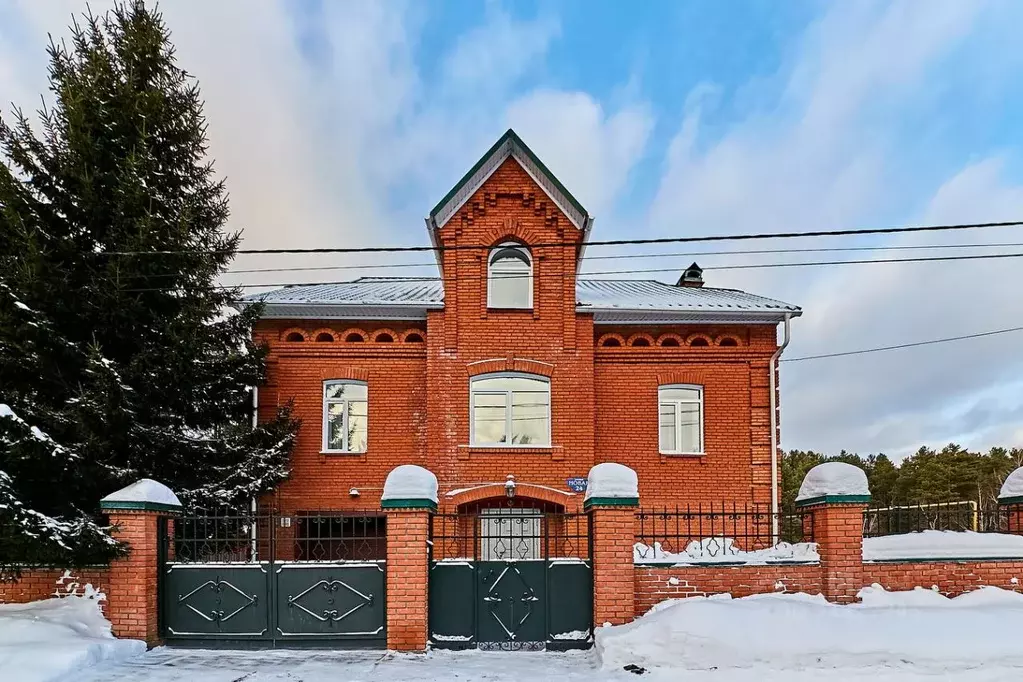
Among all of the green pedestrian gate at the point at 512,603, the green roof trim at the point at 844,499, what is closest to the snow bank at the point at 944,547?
the green roof trim at the point at 844,499

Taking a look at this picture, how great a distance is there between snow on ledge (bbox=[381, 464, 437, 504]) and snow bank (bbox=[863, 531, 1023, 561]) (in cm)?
534

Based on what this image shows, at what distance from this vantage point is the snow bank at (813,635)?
7.49m

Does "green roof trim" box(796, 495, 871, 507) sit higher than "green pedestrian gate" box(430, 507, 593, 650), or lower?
higher

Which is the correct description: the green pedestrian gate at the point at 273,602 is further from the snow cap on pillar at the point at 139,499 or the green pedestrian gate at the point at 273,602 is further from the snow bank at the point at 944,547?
the snow bank at the point at 944,547

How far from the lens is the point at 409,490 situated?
862 centimetres

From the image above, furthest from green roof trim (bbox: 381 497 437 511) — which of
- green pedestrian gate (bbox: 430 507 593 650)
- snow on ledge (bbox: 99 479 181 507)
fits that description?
snow on ledge (bbox: 99 479 181 507)

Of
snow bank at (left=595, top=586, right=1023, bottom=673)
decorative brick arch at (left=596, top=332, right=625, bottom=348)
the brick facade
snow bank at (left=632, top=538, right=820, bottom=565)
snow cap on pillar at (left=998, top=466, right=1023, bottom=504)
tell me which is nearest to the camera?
snow bank at (left=595, top=586, right=1023, bottom=673)

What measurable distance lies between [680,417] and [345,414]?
21.4 ft

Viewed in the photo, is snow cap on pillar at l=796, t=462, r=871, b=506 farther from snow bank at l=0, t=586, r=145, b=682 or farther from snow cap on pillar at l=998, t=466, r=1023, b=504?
snow bank at l=0, t=586, r=145, b=682

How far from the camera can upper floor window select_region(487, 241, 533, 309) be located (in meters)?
13.8

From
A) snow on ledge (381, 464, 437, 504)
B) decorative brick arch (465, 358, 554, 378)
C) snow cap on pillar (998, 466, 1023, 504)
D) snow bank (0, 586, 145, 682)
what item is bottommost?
snow bank (0, 586, 145, 682)

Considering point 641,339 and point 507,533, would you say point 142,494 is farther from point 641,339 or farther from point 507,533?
point 641,339

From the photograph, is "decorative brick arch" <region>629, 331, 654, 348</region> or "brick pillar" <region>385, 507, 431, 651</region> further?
"decorative brick arch" <region>629, 331, 654, 348</region>

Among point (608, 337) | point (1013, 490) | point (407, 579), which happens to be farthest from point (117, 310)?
point (1013, 490)
